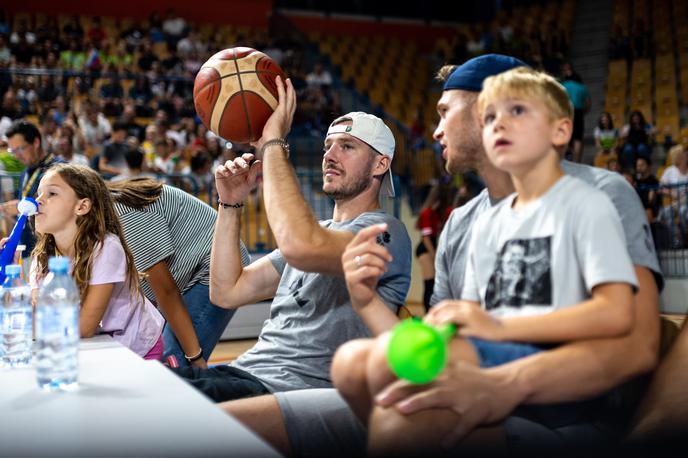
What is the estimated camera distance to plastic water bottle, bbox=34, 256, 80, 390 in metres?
1.43

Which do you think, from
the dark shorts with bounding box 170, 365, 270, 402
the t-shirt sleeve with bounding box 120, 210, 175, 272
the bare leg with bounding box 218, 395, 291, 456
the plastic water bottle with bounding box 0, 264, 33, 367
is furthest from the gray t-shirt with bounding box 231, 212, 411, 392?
the t-shirt sleeve with bounding box 120, 210, 175, 272

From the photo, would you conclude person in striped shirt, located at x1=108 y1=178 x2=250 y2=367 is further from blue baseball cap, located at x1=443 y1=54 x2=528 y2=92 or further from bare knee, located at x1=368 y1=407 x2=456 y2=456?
bare knee, located at x1=368 y1=407 x2=456 y2=456

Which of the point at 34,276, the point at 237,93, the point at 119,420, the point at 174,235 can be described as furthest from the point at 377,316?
the point at 174,235

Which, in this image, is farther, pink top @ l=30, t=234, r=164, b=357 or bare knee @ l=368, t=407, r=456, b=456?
pink top @ l=30, t=234, r=164, b=357

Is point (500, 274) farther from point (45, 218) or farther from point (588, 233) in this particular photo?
point (45, 218)

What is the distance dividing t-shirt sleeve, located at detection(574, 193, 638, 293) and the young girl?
4.89 ft

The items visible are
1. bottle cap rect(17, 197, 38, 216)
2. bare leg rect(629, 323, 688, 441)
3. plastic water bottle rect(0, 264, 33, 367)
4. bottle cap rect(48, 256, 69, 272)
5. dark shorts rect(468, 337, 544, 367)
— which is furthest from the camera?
bottle cap rect(17, 197, 38, 216)

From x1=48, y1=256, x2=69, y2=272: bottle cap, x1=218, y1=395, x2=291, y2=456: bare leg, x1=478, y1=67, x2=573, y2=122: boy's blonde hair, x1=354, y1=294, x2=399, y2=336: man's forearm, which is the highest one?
x1=478, y1=67, x2=573, y2=122: boy's blonde hair

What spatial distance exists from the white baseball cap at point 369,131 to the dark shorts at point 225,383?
2.38 feet

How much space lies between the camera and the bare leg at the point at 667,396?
1.38 meters

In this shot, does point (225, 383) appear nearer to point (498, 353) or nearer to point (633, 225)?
point (498, 353)

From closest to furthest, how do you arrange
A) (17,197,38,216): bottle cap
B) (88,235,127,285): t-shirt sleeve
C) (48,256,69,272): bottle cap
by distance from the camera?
1. (48,256,69,272): bottle cap
2. (17,197,38,216): bottle cap
3. (88,235,127,285): t-shirt sleeve

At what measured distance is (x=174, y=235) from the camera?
3.15m

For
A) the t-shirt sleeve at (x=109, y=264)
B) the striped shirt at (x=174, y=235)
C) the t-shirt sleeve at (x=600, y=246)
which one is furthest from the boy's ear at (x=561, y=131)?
the striped shirt at (x=174, y=235)
